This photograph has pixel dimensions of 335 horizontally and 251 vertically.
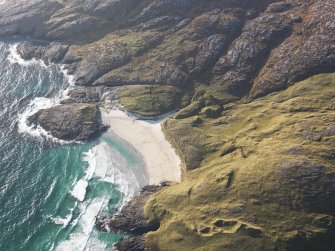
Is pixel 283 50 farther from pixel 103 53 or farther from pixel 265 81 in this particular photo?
pixel 103 53

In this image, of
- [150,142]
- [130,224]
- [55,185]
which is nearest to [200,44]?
[150,142]

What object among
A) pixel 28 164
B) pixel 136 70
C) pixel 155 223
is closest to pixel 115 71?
pixel 136 70

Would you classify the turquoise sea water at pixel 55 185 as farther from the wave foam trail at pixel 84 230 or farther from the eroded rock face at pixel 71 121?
the eroded rock face at pixel 71 121

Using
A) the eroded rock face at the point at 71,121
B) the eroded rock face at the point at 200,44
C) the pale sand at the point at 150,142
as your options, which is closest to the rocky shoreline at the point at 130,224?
the pale sand at the point at 150,142

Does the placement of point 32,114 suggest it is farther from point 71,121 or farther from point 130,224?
point 130,224

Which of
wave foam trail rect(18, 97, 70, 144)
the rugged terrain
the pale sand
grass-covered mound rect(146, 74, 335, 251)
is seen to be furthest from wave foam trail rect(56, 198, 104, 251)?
wave foam trail rect(18, 97, 70, 144)

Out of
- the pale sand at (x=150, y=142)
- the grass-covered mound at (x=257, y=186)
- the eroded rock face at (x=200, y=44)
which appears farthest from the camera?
the eroded rock face at (x=200, y=44)
